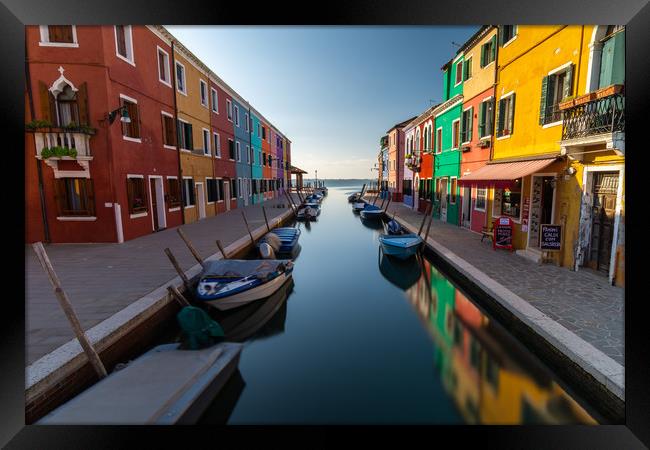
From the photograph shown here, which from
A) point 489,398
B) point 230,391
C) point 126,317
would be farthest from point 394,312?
point 126,317

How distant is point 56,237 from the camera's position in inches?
Answer: 432

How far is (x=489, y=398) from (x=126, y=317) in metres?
6.38

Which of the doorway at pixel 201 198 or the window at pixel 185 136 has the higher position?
the window at pixel 185 136

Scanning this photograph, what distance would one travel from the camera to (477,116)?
1319 centimetres

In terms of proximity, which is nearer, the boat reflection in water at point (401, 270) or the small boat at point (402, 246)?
the boat reflection in water at point (401, 270)

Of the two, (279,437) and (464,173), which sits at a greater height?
(464,173)

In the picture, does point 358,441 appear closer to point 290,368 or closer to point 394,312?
point 290,368

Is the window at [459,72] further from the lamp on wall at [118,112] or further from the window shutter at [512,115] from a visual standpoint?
the lamp on wall at [118,112]

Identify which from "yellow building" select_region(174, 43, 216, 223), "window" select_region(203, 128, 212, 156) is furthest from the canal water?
"window" select_region(203, 128, 212, 156)

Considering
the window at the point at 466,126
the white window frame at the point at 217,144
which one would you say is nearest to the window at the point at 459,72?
the window at the point at 466,126

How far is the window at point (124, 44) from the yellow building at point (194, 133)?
3525mm

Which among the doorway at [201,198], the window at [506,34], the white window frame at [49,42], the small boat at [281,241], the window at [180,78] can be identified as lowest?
the small boat at [281,241]

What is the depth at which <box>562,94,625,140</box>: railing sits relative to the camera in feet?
19.5

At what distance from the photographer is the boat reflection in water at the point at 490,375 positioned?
4.35 m
